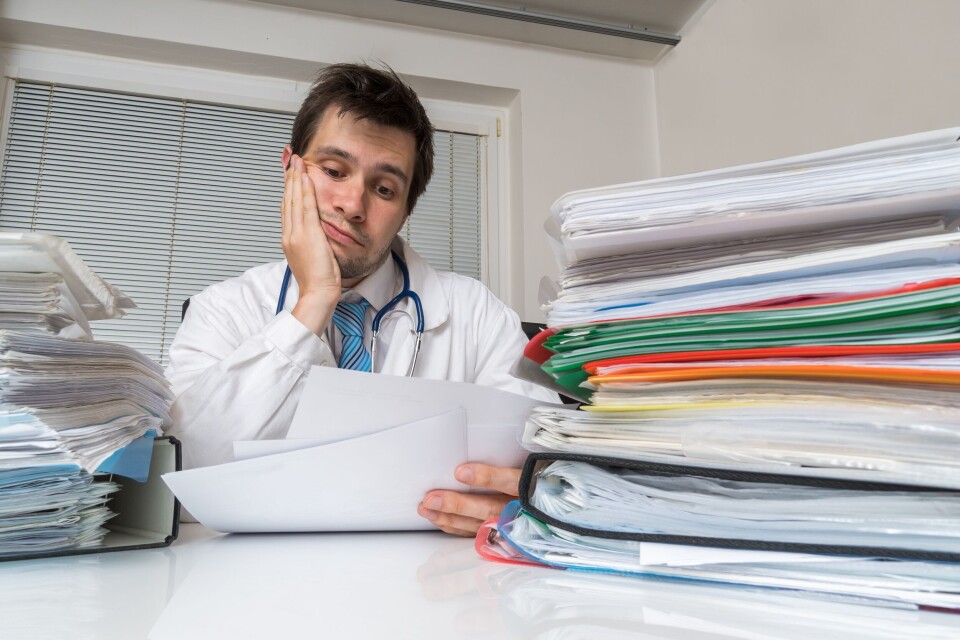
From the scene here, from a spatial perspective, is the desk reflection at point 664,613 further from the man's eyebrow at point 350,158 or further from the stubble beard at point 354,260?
the man's eyebrow at point 350,158

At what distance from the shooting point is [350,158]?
55.3 inches

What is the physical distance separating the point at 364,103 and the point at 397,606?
4.38 feet

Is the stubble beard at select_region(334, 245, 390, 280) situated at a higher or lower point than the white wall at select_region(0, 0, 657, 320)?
lower

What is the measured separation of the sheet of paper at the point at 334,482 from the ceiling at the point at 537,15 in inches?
89.3

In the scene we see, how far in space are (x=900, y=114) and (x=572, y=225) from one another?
5.82ft

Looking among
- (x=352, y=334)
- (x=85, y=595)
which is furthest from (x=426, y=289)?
(x=85, y=595)

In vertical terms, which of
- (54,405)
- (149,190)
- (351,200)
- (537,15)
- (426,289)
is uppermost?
(537,15)

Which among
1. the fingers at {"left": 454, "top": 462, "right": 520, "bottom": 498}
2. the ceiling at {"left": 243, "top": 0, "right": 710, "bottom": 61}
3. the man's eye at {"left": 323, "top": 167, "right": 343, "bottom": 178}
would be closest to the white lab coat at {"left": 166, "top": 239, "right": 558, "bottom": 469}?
the man's eye at {"left": 323, "top": 167, "right": 343, "bottom": 178}

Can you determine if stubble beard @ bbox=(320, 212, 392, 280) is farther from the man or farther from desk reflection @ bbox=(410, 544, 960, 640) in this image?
desk reflection @ bbox=(410, 544, 960, 640)

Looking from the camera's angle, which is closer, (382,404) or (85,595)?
(85,595)

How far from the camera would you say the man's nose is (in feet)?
4.45

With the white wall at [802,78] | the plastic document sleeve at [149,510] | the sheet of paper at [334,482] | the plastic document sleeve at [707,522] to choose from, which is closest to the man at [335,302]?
the plastic document sleeve at [149,510]

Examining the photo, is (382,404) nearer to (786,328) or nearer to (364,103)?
(786,328)

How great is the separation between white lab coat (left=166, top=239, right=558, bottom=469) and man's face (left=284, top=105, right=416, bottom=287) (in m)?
0.14
